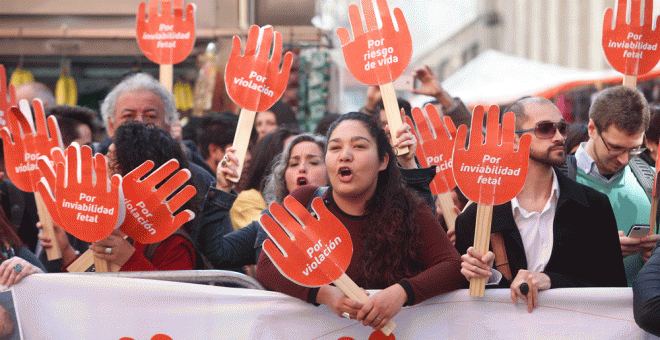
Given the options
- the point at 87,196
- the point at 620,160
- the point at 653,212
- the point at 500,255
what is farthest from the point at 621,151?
the point at 87,196

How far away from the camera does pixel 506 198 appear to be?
2578 millimetres

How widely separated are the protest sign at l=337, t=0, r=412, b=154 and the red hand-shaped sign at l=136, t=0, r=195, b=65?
0.92 metres

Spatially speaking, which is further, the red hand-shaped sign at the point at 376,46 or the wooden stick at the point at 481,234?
the red hand-shaped sign at the point at 376,46

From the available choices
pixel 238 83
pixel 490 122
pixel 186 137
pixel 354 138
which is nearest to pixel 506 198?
pixel 490 122

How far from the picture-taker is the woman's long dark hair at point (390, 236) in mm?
2656

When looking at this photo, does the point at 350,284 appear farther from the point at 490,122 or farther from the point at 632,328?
the point at 632,328

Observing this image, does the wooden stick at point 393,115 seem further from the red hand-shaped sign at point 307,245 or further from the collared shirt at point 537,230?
the red hand-shaped sign at point 307,245

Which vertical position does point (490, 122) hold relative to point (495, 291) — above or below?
above

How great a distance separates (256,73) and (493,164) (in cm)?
124

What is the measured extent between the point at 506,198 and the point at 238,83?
1372 millimetres

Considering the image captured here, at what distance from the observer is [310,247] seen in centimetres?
241

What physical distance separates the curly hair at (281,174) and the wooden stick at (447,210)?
78 cm

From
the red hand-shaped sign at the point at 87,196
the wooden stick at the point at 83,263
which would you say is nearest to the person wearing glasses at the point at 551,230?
the red hand-shaped sign at the point at 87,196

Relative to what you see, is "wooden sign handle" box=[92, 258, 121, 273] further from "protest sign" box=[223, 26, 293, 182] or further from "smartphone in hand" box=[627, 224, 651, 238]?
"smartphone in hand" box=[627, 224, 651, 238]
